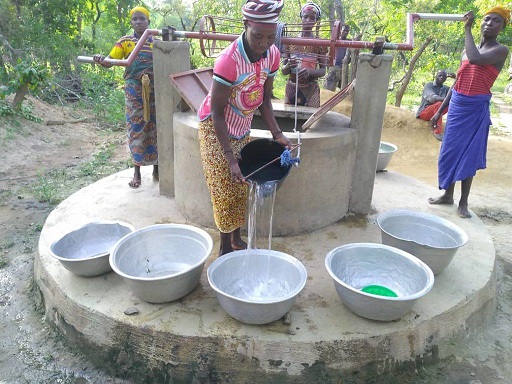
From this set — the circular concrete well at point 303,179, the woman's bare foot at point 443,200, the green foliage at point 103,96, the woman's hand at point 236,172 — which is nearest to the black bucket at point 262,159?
the woman's hand at point 236,172

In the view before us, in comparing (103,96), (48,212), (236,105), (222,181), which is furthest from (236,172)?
(103,96)

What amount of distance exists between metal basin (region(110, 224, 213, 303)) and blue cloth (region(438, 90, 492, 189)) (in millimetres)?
2348

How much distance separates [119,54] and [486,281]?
3.42m

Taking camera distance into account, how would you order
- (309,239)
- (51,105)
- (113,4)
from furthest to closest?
(113,4), (51,105), (309,239)

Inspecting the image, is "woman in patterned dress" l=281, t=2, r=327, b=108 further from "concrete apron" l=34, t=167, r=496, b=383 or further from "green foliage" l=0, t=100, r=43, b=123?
"green foliage" l=0, t=100, r=43, b=123

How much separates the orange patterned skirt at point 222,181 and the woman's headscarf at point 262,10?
26.2 inches

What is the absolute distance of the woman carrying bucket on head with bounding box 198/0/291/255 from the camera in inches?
82.0

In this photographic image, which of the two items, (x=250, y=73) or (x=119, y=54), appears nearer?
(x=250, y=73)

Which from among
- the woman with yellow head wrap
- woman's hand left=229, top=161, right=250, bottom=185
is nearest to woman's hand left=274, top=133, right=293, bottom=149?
woman's hand left=229, top=161, right=250, bottom=185

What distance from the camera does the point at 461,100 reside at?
3516mm

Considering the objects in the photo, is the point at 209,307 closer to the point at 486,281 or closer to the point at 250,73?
the point at 250,73

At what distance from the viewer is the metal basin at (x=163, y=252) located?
244 centimetres

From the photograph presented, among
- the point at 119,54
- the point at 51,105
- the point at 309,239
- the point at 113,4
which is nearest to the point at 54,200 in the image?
the point at 119,54

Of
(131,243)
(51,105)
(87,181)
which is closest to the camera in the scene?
(131,243)
